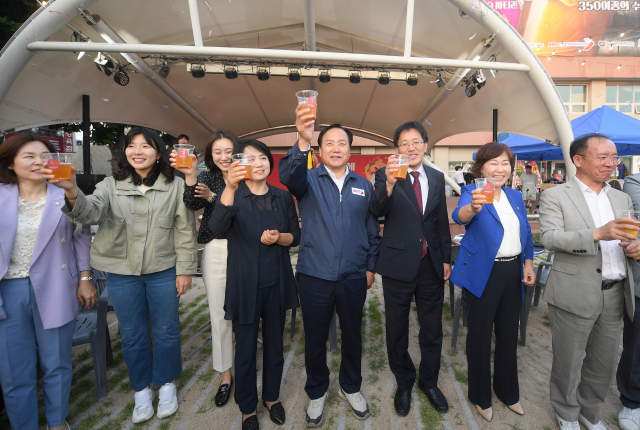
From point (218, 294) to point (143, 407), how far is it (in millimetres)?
949

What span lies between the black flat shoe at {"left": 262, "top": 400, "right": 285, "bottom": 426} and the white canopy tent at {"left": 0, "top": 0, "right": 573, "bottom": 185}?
334cm

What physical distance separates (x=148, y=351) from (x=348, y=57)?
352cm

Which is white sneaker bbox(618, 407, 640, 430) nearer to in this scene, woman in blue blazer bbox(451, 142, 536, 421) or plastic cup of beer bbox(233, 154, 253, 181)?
woman in blue blazer bbox(451, 142, 536, 421)

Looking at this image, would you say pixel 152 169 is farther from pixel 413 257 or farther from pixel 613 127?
pixel 613 127

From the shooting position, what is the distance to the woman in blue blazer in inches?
81.9

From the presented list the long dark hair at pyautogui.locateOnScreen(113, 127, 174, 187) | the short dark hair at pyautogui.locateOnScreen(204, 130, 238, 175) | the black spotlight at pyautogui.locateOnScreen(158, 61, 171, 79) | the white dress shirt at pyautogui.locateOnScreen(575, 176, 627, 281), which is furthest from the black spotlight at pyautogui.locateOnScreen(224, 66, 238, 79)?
the white dress shirt at pyautogui.locateOnScreen(575, 176, 627, 281)

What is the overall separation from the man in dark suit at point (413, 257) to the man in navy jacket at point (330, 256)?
→ 19cm

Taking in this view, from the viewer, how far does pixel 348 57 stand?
137 inches

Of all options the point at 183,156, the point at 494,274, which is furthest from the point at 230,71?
the point at 494,274

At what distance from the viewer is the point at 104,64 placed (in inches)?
182

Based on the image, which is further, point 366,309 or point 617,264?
point 366,309

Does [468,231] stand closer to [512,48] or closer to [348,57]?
[348,57]

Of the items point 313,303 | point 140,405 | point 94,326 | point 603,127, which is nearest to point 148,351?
point 140,405

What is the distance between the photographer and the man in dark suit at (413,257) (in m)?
2.17
